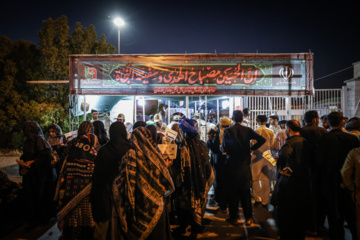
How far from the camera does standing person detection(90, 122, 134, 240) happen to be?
2.77m

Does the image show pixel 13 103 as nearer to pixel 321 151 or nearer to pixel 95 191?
pixel 95 191

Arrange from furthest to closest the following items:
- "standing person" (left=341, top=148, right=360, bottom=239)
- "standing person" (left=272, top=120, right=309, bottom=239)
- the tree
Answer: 1. the tree
2. "standing person" (left=272, top=120, right=309, bottom=239)
3. "standing person" (left=341, top=148, right=360, bottom=239)

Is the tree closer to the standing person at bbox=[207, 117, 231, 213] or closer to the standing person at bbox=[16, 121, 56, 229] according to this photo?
the standing person at bbox=[16, 121, 56, 229]

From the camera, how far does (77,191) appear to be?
329 cm

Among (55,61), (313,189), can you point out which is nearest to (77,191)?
(313,189)

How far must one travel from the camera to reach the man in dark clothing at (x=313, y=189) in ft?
11.7

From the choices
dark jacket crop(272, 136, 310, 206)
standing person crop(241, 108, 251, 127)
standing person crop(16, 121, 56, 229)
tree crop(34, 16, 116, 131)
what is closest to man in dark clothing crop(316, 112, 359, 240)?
dark jacket crop(272, 136, 310, 206)

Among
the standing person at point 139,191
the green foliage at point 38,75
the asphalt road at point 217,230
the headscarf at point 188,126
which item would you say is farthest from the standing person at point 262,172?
the green foliage at point 38,75

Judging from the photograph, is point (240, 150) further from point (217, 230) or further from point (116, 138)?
point (116, 138)

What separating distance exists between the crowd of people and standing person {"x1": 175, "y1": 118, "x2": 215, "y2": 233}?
16 millimetres

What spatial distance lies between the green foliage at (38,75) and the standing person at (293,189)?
1242 centimetres

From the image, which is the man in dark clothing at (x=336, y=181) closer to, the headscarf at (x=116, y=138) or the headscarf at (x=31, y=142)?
the headscarf at (x=116, y=138)

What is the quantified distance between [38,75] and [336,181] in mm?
14418

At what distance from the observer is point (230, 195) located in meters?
4.40
